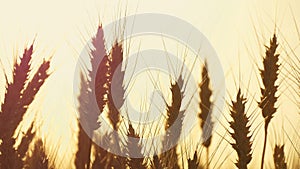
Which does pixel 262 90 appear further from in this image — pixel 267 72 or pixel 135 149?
pixel 135 149

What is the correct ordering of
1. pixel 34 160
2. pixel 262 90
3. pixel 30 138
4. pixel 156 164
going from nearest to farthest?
pixel 156 164
pixel 30 138
pixel 34 160
pixel 262 90

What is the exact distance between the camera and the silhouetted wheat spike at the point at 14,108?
6.70 feet

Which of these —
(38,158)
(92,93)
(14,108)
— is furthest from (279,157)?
(14,108)

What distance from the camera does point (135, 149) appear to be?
2145mm

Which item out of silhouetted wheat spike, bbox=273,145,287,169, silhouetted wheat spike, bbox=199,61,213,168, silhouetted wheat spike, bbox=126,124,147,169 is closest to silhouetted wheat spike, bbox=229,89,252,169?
silhouetted wheat spike, bbox=273,145,287,169

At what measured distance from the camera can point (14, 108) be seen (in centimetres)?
205

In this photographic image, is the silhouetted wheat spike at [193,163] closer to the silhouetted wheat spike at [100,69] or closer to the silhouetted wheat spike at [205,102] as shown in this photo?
the silhouetted wheat spike at [100,69]

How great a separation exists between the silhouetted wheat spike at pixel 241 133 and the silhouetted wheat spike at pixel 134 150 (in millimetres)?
518

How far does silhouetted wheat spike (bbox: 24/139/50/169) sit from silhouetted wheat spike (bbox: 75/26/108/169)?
0.59 feet

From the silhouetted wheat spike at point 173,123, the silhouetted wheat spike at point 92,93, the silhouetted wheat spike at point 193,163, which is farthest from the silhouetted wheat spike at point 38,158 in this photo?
the silhouetted wheat spike at point 193,163

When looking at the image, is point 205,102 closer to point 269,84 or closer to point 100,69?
point 269,84

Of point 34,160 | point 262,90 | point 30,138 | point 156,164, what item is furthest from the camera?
point 262,90

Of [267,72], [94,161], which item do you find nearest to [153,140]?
[94,161]

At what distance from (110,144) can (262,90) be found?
2.62ft
